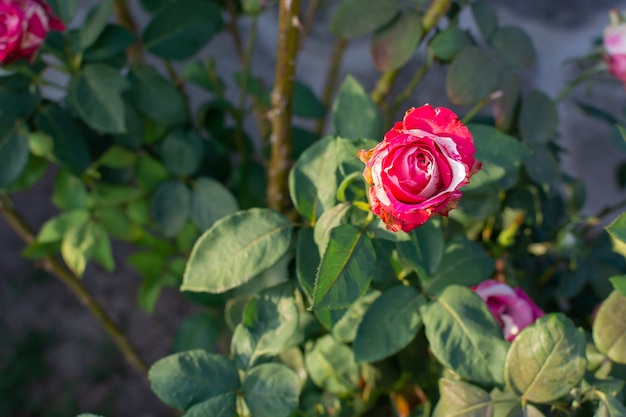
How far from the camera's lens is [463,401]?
1.89 feet

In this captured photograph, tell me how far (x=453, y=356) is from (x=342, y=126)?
0.26 m

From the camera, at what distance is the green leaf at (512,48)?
813 millimetres

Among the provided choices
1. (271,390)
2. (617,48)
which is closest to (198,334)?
(271,390)

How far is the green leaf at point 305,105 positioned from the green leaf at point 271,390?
51 cm

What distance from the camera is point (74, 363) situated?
146 centimetres

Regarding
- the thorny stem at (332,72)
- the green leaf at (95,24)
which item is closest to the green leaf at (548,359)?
the green leaf at (95,24)

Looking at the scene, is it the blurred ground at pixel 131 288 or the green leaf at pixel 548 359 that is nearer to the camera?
the green leaf at pixel 548 359

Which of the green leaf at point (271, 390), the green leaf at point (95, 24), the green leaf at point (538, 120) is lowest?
the green leaf at point (271, 390)

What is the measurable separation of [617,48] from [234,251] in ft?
1.93

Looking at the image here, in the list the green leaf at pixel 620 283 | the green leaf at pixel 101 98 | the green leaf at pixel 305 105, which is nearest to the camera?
the green leaf at pixel 620 283

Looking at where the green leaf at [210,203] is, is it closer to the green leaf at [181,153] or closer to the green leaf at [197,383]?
the green leaf at [181,153]

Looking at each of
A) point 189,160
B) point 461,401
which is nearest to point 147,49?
point 189,160

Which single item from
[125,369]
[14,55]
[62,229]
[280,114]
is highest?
[14,55]

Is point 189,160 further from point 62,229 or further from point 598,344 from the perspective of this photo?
point 598,344
